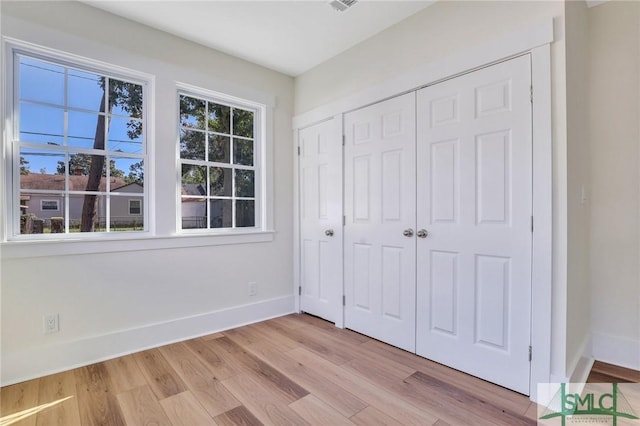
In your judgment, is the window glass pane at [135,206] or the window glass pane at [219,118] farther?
the window glass pane at [219,118]

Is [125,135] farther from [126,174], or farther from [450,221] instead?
[450,221]

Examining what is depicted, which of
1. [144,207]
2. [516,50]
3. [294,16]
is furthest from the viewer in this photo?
[144,207]

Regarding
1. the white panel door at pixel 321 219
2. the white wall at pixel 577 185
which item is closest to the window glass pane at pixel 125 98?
the white panel door at pixel 321 219

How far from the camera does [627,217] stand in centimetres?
230

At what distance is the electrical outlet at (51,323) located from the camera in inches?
86.4

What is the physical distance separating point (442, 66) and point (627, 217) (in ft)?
5.86

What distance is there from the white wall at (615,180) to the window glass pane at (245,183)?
3.06 m

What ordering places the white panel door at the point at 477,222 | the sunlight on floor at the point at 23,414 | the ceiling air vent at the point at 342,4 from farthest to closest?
the ceiling air vent at the point at 342,4, the white panel door at the point at 477,222, the sunlight on floor at the point at 23,414

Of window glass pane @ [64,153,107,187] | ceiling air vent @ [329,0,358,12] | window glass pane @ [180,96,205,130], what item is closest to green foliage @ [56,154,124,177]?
window glass pane @ [64,153,107,187]

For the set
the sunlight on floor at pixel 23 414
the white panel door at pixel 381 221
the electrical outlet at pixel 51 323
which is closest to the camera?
the sunlight on floor at pixel 23 414

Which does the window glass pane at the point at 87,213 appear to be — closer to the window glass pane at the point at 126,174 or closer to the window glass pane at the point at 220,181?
the window glass pane at the point at 126,174

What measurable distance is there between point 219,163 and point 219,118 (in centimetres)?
47

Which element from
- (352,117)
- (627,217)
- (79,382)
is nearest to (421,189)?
(352,117)

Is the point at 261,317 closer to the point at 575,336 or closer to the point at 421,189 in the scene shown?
the point at 421,189
